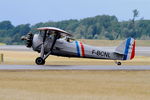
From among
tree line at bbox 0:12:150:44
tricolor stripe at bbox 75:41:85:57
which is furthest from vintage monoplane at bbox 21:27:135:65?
tree line at bbox 0:12:150:44

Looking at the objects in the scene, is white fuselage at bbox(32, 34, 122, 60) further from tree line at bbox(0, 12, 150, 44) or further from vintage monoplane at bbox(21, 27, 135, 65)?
tree line at bbox(0, 12, 150, 44)

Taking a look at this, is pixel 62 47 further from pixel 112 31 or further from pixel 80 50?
pixel 112 31

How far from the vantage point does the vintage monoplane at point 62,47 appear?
128 ft

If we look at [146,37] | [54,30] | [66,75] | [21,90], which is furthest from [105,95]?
[146,37]

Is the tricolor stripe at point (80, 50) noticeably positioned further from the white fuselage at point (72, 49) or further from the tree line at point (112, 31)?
the tree line at point (112, 31)

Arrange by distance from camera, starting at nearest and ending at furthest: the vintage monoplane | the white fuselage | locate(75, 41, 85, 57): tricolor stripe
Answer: the vintage monoplane → the white fuselage → locate(75, 41, 85, 57): tricolor stripe

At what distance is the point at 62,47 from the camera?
3969 centimetres

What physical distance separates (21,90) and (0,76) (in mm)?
6295

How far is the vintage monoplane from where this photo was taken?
39.1m

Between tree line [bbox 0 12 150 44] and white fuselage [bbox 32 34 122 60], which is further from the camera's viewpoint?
tree line [bbox 0 12 150 44]

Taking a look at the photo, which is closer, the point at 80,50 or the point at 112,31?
the point at 80,50

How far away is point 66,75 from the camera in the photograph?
99.8ft

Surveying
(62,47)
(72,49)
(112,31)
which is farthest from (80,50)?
(112,31)

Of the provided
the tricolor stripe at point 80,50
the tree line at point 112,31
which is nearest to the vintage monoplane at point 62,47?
the tricolor stripe at point 80,50
